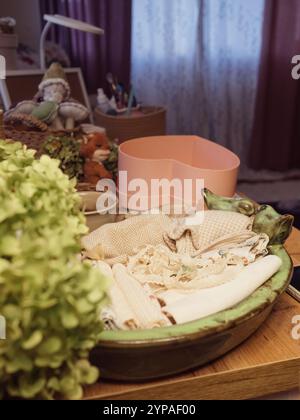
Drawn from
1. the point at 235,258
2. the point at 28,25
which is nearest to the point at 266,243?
the point at 235,258

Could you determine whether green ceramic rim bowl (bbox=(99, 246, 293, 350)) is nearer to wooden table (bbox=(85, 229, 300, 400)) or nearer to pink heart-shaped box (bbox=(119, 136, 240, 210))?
wooden table (bbox=(85, 229, 300, 400))

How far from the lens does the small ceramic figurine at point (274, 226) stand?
75 cm

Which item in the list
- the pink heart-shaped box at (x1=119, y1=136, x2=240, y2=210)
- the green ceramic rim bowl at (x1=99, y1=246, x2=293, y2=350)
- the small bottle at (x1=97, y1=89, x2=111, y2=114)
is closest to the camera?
the green ceramic rim bowl at (x1=99, y1=246, x2=293, y2=350)

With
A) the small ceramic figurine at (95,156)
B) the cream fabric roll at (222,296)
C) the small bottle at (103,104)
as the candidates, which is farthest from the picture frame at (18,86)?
the cream fabric roll at (222,296)

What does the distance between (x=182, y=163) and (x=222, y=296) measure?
512 mm

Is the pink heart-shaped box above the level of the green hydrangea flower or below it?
below

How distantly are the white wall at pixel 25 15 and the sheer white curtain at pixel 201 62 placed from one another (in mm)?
573

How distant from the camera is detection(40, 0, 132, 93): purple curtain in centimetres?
249

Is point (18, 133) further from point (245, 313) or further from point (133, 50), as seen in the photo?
point (133, 50)

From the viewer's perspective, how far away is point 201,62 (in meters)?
2.78

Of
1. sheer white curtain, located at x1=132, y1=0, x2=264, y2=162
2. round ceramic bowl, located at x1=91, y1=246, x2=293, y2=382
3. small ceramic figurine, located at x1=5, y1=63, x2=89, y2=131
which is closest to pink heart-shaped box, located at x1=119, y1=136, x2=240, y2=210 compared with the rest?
small ceramic figurine, located at x1=5, y1=63, x2=89, y2=131

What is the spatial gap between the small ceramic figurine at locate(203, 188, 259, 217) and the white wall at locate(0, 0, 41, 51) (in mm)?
2214
